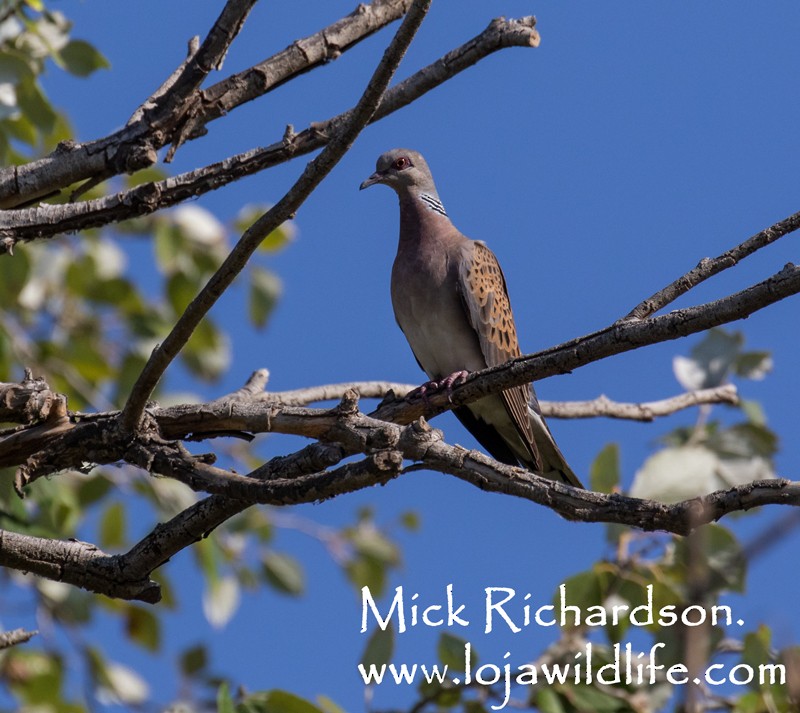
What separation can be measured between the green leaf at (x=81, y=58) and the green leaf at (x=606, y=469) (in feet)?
6.36

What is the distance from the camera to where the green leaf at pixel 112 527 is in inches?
182

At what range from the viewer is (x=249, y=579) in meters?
5.05

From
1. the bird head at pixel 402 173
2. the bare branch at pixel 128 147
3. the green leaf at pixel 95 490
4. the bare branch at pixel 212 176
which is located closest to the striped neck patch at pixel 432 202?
the bird head at pixel 402 173

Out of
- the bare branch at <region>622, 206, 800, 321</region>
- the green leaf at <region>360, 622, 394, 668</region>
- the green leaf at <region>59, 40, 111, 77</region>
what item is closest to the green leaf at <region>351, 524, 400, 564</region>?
the green leaf at <region>360, 622, 394, 668</region>

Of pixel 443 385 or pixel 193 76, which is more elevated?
pixel 193 76

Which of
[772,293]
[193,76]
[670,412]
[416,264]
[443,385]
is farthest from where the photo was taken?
[416,264]

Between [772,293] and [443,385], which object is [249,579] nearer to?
[443,385]

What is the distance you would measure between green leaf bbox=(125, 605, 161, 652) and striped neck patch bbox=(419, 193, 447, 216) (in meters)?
2.18

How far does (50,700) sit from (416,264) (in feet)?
7.32

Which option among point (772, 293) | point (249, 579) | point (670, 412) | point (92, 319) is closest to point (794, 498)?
point (772, 293)

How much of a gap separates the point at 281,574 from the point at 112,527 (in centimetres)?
83

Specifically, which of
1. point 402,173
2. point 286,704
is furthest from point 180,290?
point 286,704

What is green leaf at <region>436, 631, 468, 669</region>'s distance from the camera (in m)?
3.12

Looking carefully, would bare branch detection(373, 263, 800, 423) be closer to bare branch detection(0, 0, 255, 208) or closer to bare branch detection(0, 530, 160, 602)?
bare branch detection(0, 530, 160, 602)
